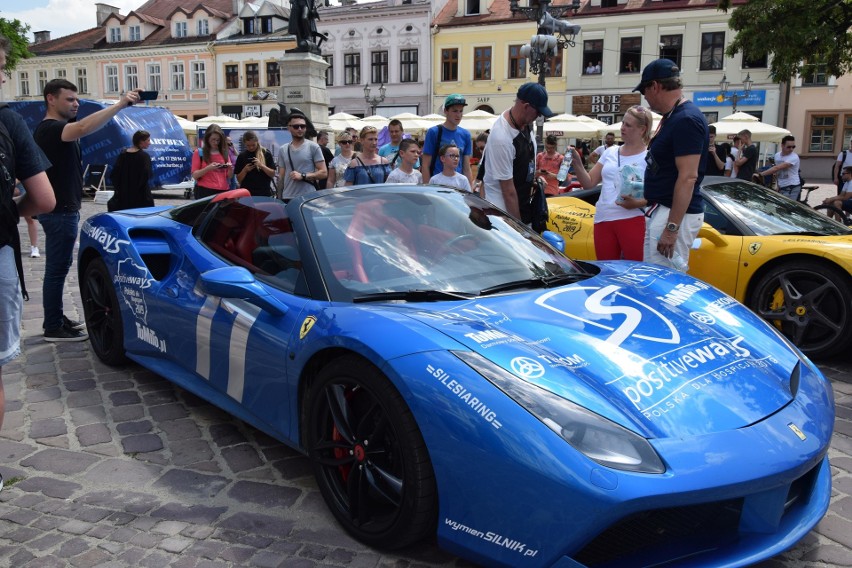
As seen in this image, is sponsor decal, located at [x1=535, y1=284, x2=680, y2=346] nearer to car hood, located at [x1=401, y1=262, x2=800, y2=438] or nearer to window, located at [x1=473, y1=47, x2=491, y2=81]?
car hood, located at [x1=401, y1=262, x2=800, y2=438]

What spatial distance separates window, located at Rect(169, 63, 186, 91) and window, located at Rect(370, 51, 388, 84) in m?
13.1

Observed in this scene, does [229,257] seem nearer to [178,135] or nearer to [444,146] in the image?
[444,146]

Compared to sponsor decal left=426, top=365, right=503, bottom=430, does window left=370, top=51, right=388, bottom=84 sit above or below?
above

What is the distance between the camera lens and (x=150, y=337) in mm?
3699

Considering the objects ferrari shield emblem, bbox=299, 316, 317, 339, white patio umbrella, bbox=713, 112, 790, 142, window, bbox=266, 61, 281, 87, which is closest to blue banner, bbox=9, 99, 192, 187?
white patio umbrella, bbox=713, 112, 790, 142

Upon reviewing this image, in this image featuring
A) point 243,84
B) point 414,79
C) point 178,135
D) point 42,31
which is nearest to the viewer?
point 178,135

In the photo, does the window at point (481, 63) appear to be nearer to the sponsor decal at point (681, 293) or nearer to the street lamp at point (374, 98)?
the street lamp at point (374, 98)

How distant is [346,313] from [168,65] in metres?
47.8

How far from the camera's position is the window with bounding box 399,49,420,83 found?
39.7 metres

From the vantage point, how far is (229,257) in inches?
131

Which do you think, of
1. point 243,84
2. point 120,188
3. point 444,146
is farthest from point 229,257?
point 243,84

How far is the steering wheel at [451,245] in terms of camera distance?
2.91 m

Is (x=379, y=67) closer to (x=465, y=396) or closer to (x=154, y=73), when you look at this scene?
(x=154, y=73)

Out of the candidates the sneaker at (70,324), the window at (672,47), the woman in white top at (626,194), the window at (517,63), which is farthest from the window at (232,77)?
the woman in white top at (626,194)
